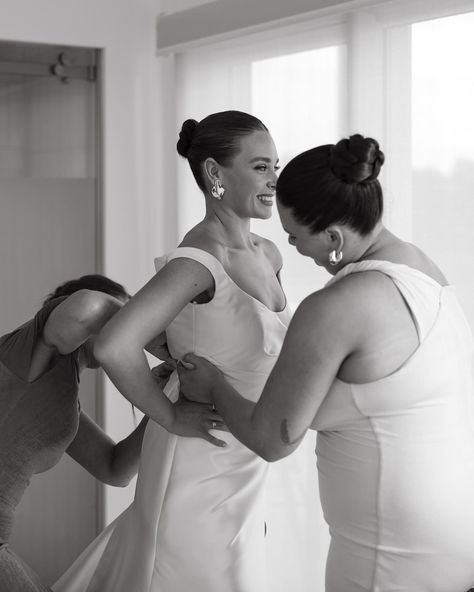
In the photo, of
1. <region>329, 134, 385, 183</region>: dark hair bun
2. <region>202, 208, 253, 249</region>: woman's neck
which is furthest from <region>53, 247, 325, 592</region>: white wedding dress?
<region>329, 134, 385, 183</region>: dark hair bun

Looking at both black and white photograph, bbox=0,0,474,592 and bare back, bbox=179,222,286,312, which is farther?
bare back, bbox=179,222,286,312

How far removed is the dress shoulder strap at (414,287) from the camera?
50.8 inches

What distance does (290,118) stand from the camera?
2.82m

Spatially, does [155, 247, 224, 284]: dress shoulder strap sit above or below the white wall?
below

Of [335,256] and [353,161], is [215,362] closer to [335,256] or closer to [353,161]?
[335,256]

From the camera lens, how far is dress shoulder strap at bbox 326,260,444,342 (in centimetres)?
129

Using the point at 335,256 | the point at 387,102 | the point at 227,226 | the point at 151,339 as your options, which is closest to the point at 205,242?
the point at 227,226

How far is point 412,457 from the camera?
132cm

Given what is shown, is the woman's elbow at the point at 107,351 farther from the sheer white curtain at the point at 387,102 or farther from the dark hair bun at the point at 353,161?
the sheer white curtain at the point at 387,102

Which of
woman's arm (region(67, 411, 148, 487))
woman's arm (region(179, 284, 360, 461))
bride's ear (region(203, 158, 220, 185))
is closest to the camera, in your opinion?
woman's arm (region(179, 284, 360, 461))

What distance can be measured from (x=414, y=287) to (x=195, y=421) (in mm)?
581

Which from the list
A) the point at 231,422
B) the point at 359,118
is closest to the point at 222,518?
the point at 231,422

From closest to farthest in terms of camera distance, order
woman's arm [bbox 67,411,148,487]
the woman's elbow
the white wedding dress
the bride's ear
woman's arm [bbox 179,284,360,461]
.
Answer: woman's arm [bbox 179,284,360,461] < the woman's elbow < the white wedding dress < the bride's ear < woman's arm [bbox 67,411,148,487]

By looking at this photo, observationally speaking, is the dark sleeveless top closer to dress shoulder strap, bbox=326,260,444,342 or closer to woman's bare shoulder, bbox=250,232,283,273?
woman's bare shoulder, bbox=250,232,283,273
